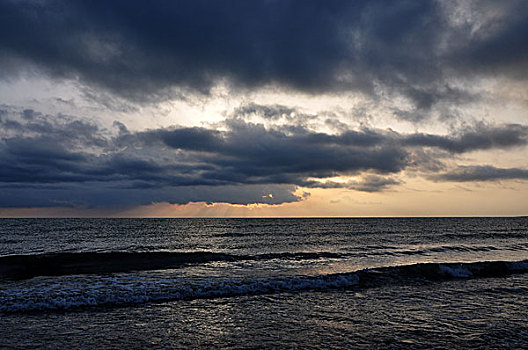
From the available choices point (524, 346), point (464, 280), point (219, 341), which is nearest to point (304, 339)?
point (219, 341)

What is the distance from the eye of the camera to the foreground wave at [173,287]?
16.5m

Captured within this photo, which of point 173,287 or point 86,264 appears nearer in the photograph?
point 173,287

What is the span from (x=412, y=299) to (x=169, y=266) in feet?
69.3

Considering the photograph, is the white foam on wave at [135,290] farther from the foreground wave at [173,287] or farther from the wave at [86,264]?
the wave at [86,264]

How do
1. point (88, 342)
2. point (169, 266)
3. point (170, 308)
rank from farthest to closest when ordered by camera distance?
point (169, 266), point (170, 308), point (88, 342)

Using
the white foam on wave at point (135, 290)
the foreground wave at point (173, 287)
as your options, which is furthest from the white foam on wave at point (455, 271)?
the white foam on wave at point (135, 290)

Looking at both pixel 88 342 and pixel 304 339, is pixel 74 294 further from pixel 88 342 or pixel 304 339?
pixel 304 339

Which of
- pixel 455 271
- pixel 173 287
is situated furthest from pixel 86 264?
pixel 455 271

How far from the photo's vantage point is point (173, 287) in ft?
64.8

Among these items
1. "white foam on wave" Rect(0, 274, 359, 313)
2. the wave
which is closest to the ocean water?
"white foam on wave" Rect(0, 274, 359, 313)

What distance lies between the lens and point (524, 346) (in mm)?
10422

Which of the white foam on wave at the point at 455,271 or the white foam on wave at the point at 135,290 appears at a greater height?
the white foam on wave at the point at 455,271

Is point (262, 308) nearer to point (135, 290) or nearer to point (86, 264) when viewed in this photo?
point (135, 290)

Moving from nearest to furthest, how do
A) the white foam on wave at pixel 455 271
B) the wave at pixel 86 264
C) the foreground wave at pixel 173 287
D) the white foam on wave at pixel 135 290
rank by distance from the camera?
the white foam on wave at pixel 135 290, the foreground wave at pixel 173 287, the white foam on wave at pixel 455 271, the wave at pixel 86 264
